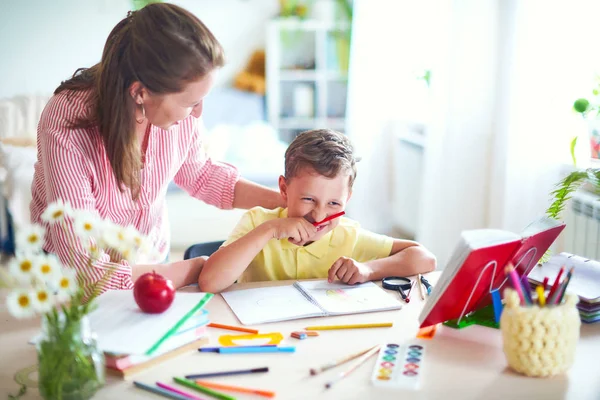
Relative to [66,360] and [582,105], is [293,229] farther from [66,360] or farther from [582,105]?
[582,105]

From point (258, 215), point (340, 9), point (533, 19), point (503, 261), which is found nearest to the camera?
point (503, 261)

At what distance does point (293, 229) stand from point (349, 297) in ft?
0.70

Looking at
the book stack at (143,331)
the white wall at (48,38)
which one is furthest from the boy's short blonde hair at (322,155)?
the white wall at (48,38)

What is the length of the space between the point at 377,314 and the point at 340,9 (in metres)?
4.20

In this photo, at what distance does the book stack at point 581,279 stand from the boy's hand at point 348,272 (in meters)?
0.35

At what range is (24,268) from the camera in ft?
2.83

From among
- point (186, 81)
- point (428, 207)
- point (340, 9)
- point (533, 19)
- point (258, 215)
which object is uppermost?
point (340, 9)

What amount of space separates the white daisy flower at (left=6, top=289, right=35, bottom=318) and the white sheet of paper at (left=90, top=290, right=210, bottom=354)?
19 centimetres

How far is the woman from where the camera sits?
132 cm

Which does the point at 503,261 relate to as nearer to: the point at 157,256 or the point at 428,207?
the point at 157,256

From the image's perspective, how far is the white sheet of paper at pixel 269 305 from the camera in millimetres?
1273

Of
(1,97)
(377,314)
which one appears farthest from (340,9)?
(377,314)

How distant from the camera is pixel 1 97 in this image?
15.2ft

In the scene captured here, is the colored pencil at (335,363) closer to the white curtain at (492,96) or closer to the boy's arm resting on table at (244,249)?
the boy's arm resting on table at (244,249)
